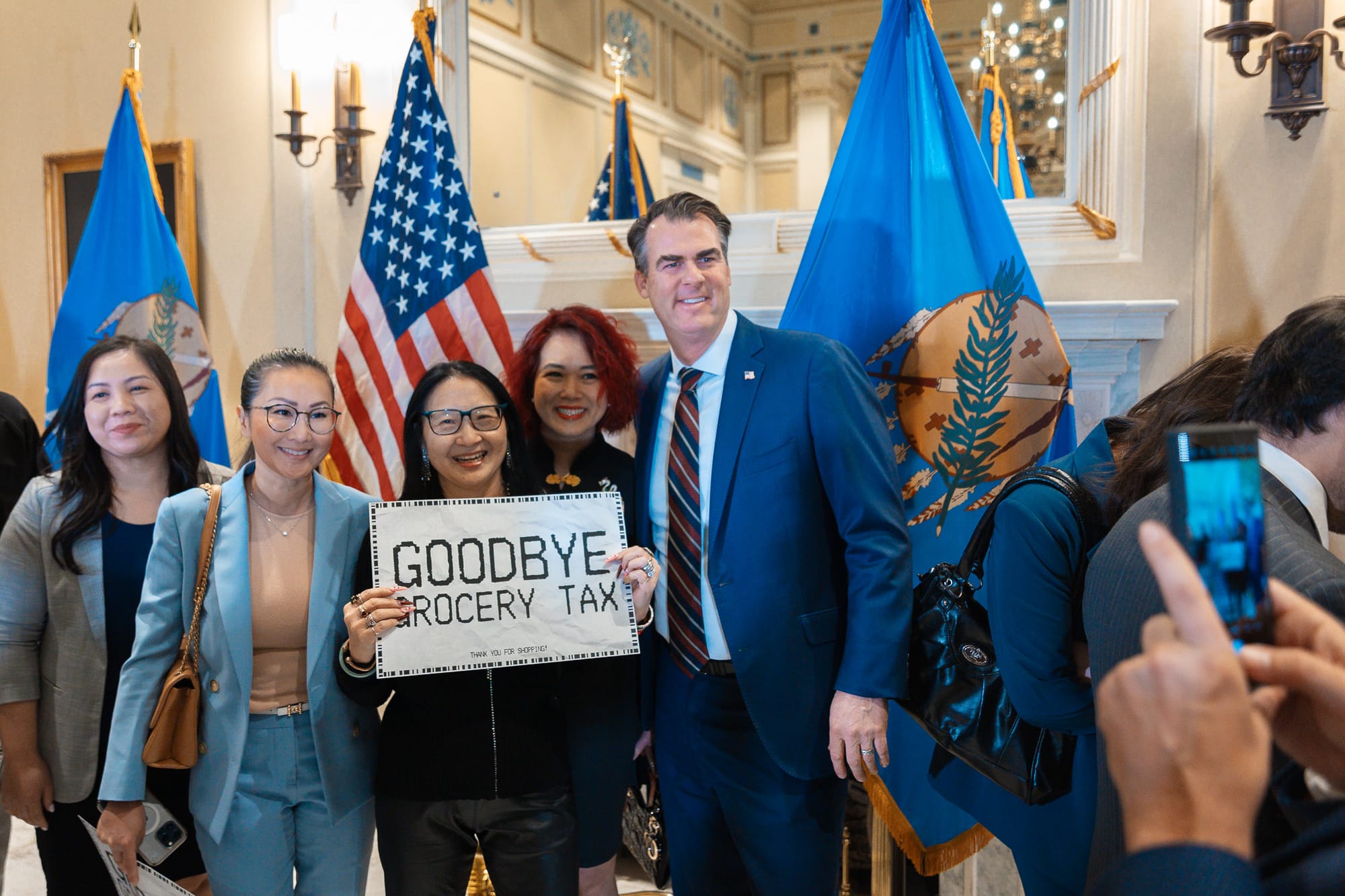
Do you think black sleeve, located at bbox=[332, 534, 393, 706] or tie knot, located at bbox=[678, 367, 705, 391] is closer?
black sleeve, located at bbox=[332, 534, 393, 706]

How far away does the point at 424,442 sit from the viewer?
1916 millimetres

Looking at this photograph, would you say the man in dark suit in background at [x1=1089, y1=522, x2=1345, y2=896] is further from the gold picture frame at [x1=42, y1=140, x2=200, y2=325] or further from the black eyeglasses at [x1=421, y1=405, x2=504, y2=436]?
the gold picture frame at [x1=42, y1=140, x2=200, y2=325]

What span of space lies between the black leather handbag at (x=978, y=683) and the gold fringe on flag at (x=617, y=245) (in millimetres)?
1746

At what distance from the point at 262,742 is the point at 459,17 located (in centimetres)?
250

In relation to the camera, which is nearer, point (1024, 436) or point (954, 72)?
point (1024, 436)

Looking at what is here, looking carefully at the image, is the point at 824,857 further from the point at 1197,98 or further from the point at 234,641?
the point at 1197,98

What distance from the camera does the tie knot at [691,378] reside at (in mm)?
1927

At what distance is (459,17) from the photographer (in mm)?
3260

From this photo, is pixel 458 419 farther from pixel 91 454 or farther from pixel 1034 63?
pixel 1034 63

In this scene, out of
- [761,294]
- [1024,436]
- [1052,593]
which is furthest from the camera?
[761,294]

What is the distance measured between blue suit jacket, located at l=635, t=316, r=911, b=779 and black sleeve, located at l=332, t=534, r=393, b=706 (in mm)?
644

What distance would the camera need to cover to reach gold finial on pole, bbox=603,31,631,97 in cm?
320

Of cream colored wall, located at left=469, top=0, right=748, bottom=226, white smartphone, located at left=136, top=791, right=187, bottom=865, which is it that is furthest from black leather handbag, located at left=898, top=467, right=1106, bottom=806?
cream colored wall, located at left=469, top=0, right=748, bottom=226

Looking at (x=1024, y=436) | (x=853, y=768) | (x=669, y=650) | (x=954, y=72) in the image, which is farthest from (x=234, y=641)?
(x=954, y=72)
